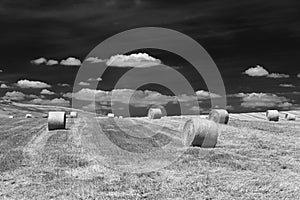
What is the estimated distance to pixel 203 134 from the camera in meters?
16.7

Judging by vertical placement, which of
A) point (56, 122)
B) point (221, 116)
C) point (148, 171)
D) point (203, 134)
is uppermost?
point (221, 116)

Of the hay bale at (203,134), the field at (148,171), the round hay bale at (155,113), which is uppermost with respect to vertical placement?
the round hay bale at (155,113)

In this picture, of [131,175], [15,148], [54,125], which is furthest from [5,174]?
[54,125]

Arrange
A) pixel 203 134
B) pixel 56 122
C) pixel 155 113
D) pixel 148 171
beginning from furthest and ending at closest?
pixel 155 113 → pixel 56 122 → pixel 203 134 → pixel 148 171

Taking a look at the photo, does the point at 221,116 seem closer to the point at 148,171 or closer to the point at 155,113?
the point at 155,113

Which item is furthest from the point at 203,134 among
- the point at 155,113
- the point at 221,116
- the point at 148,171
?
the point at 155,113

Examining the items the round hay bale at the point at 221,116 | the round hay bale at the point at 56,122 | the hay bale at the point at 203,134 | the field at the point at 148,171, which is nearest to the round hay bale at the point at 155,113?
the round hay bale at the point at 221,116

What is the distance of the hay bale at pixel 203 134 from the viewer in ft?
54.2

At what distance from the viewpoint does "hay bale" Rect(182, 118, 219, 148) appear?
16533mm

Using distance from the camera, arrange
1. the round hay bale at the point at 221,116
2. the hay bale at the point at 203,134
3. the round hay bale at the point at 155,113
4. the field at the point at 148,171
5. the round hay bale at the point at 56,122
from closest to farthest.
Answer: the field at the point at 148,171
the hay bale at the point at 203,134
the round hay bale at the point at 56,122
the round hay bale at the point at 221,116
the round hay bale at the point at 155,113

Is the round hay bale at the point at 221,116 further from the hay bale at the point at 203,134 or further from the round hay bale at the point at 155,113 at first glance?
the hay bale at the point at 203,134

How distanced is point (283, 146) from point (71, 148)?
8.98m

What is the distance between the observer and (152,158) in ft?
42.7

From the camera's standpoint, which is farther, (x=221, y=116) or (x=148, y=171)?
(x=221, y=116)
